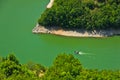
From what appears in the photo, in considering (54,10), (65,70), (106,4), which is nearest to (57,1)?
(54,10)

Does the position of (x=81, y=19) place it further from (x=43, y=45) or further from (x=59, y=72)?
(x=59, y=72)

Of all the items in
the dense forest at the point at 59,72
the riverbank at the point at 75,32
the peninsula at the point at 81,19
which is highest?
the peninsula at the point at 81,19

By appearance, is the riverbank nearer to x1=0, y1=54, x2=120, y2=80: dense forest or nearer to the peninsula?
the peninsula

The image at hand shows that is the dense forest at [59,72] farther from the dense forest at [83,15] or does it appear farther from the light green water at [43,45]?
the dense forest at [83,15]

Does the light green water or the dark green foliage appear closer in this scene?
the dark green foliage

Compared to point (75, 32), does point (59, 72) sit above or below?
below

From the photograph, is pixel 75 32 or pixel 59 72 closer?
pixel 59 72

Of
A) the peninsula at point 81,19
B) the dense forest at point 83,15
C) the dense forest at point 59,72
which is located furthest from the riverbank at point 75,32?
the dense forest at point 59,72

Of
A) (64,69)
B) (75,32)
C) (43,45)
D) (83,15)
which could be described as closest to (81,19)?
(83,15)

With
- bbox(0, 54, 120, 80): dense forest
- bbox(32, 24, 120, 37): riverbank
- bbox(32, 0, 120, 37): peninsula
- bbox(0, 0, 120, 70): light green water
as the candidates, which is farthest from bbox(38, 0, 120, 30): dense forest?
bbox(0, 54, 120, 80): dense forest
